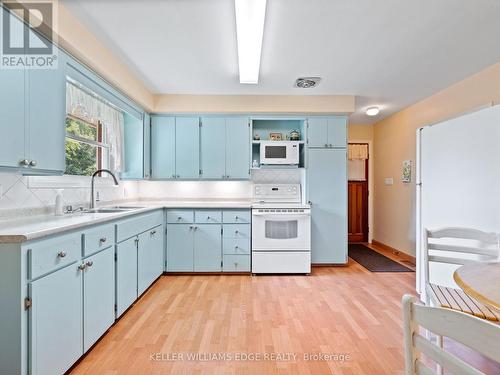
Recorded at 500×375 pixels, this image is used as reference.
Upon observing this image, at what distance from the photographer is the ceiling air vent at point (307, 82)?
315 cm

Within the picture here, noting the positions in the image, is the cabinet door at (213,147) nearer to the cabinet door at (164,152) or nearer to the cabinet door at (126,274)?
the cabinet door at (164,152)

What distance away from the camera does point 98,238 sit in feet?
6.29

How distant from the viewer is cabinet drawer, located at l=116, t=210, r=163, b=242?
2264mm

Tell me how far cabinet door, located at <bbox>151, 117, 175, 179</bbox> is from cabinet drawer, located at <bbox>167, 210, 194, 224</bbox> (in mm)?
605

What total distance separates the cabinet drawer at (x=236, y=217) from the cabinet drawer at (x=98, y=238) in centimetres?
158

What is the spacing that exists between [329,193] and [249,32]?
96.5 inches

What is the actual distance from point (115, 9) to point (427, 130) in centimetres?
278

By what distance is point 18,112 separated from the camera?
1.57 meters

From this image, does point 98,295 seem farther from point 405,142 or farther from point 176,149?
point 405,142

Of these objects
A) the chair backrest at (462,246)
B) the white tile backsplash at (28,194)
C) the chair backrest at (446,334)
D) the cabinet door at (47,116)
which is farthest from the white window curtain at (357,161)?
the chair backrest at (446,334)

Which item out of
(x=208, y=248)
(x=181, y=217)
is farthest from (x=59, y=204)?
(x=208, y=248)

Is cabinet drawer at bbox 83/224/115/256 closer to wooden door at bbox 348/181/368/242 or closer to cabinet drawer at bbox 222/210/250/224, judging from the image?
cabinet drawer at bbox 222/210/250/224
